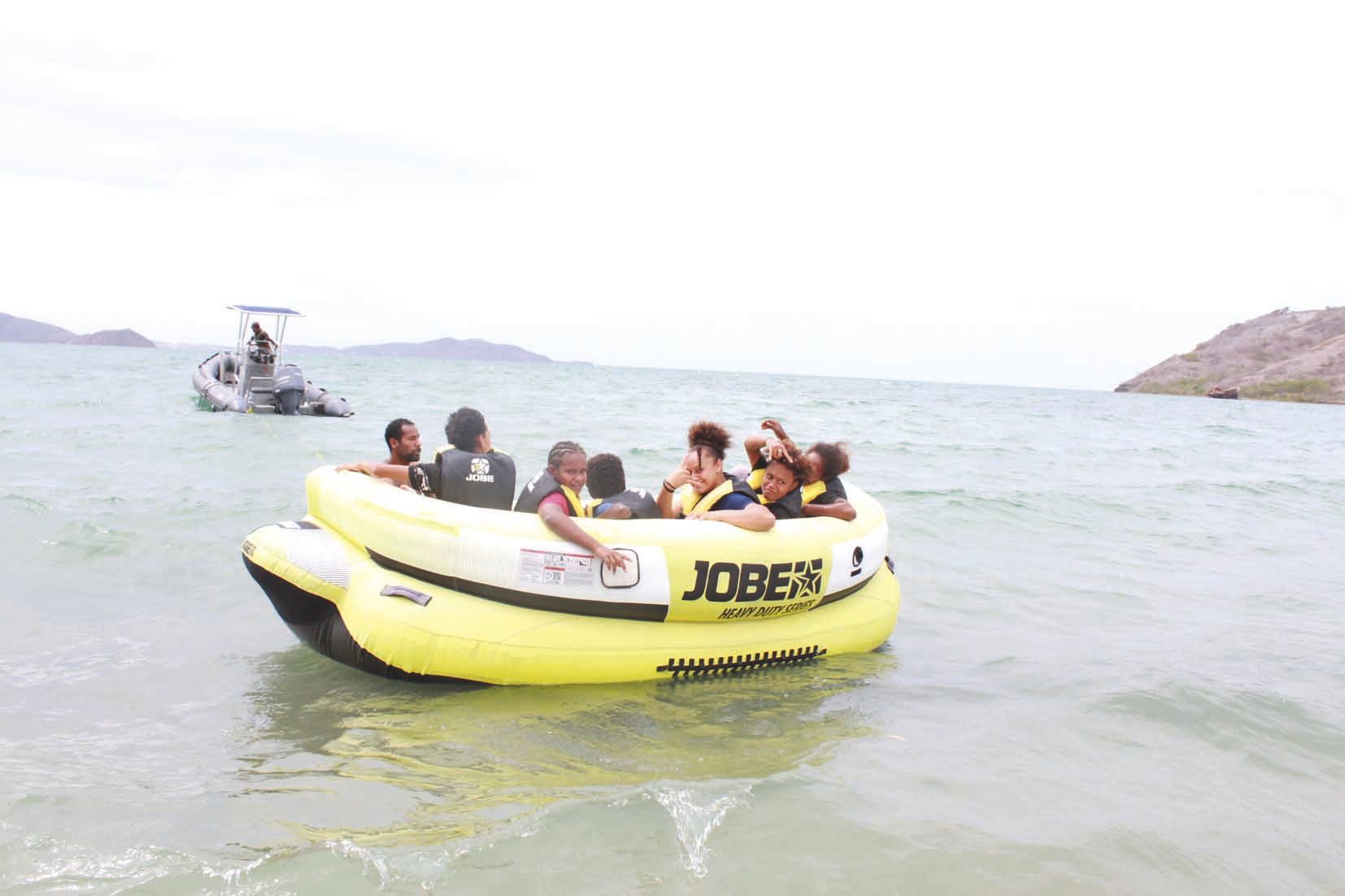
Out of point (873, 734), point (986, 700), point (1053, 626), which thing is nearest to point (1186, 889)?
point (873, 734)

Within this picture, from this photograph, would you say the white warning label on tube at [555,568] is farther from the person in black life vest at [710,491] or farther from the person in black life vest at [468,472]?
the person in black life vest at [710,491]

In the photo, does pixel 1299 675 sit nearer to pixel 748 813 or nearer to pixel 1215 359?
pixel 748 813

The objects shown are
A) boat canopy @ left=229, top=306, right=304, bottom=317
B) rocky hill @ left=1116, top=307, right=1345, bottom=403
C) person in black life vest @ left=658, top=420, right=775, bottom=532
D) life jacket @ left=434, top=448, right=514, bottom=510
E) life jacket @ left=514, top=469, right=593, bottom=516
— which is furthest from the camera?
rocky hill @ left=1116, top=307, right=1345, bottom=403

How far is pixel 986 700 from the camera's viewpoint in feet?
15.7

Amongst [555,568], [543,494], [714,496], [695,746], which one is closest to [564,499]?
[543,494]

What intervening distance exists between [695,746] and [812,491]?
2.08 meters

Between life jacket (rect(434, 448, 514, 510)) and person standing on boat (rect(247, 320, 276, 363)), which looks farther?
person standing on boat (rect(247, 320, 276, 363))

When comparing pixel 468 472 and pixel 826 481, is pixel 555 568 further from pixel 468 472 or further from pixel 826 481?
pixel 826 481

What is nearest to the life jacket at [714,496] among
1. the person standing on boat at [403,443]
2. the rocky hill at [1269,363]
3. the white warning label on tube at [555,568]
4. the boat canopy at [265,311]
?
the white warning label on tube at [555,568]

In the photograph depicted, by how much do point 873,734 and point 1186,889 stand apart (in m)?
1.41

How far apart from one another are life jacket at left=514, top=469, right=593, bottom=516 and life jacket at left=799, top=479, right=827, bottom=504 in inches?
59.2

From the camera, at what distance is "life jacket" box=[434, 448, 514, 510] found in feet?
16.3

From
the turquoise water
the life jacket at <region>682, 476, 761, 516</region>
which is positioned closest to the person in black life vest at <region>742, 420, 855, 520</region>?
the life jacket at <region>682, 476, 761, 516</region>

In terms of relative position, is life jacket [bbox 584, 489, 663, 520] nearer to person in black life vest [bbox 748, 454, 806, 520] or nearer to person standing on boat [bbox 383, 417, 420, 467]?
person in black life vest [bbox 748, 454, 806, 520]
